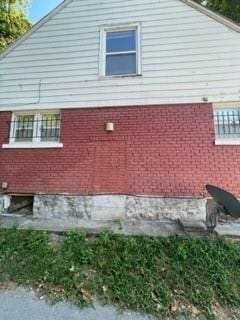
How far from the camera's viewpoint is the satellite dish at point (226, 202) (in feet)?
15.7

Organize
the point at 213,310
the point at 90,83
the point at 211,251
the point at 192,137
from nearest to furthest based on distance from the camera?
the point at 213,310
the point at 211,251
the point at 192,137
the point at 90,83

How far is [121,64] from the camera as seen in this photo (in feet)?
23.9

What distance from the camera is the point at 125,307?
10.5 feet

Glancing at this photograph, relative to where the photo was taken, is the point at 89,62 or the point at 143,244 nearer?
the point at 143,244

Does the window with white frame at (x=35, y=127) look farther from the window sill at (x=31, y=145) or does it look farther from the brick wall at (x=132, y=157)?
the brick wall at (x=132, y=157)

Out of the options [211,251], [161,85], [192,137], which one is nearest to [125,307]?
[211,251]

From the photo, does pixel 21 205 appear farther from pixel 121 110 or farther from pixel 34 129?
pixel 121 110

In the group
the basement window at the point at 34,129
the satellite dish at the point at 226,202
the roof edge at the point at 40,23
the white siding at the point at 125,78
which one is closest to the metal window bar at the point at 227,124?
the white siding at the point at 125,78

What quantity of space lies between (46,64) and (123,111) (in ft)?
8.77

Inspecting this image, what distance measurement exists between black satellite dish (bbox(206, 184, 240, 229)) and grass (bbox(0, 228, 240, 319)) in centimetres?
63

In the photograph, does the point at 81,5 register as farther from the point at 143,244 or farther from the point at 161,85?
the point at 143,244

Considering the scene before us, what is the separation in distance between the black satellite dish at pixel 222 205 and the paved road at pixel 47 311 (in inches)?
97.9

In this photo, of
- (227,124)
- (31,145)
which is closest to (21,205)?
(31,145)

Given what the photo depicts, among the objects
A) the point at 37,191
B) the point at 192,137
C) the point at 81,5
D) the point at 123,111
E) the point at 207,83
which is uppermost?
→ the point at 81,5
